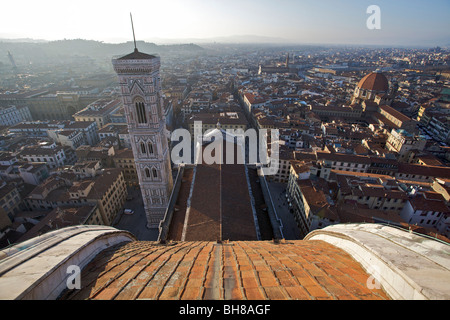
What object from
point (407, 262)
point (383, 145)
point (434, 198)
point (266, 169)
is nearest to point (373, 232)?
point (407, 262)

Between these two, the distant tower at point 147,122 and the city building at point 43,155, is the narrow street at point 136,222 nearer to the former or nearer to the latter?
the distant tower at point 147,122

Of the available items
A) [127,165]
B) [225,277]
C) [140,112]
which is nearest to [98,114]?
[127,165]

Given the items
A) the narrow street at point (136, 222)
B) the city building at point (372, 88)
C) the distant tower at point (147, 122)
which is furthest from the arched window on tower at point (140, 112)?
the city building at point (372, 88)

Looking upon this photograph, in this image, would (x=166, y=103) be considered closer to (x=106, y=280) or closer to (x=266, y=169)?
(x=266, y=169)

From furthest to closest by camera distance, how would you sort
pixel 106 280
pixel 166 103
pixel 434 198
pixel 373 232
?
pixel 166 103, pixel 434 198, pixel 373 232, pixel 106 280

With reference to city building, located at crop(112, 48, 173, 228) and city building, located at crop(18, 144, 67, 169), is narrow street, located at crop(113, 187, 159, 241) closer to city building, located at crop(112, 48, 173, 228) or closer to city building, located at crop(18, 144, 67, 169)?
city building, located at crop(112, 48, 173, 228)

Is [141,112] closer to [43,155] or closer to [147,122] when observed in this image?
[147,122]

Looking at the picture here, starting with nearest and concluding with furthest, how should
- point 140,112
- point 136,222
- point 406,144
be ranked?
point 140,112 < point 136,222 < point 406,144
